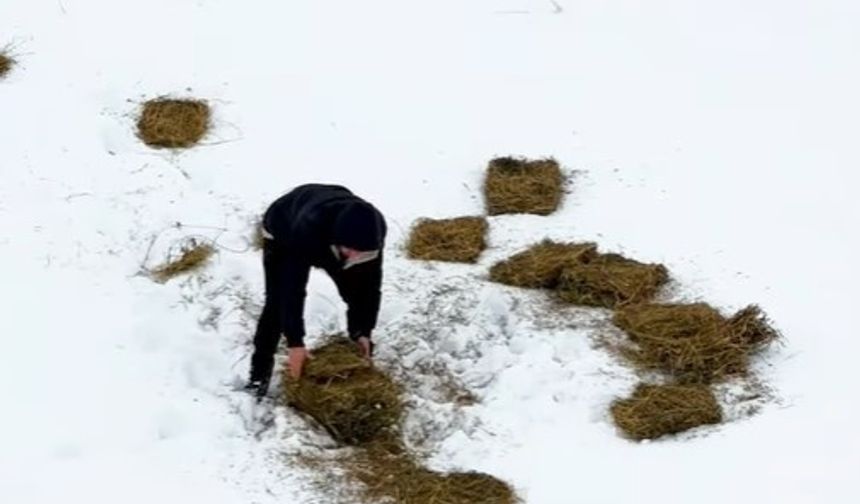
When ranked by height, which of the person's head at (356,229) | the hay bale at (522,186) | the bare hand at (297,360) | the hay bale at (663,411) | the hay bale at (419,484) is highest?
the person's head at (356,229)

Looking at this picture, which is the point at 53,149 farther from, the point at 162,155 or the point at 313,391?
the point at 313,391

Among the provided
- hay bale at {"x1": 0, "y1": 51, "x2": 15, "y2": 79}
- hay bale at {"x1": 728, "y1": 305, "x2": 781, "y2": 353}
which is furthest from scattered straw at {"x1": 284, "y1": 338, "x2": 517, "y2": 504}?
hay bale at {"x1": 0, "y1": 51, "x2": 15, "y2": 79}

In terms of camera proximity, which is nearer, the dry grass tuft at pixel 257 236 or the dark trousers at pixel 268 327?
the dark trousers at pixel 268 327

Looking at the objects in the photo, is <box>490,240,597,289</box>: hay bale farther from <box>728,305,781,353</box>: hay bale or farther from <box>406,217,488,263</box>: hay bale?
<box>728,305,781,353</box>: hay bale

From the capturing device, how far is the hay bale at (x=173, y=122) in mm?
7582

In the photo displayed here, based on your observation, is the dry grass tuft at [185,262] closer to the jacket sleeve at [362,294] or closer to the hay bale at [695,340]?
the jacket sleeve at [362,294]

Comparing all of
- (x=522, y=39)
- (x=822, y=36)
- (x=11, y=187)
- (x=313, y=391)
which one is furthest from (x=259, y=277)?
(x=822, y=36)

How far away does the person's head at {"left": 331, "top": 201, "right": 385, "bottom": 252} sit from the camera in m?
4.82

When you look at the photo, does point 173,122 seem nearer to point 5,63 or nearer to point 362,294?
point 5,63

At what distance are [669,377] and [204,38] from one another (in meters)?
4.20

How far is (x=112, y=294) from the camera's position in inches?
246

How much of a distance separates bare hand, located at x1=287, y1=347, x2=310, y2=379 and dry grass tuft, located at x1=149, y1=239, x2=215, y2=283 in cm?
121

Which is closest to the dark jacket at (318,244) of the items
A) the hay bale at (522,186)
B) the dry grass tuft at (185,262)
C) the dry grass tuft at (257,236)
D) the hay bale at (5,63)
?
the dry grass tuft at (185,262)

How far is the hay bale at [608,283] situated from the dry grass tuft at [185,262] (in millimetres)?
1754
